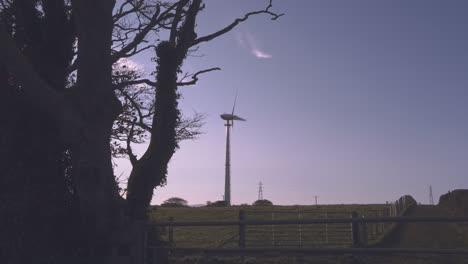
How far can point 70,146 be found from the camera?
9.88m

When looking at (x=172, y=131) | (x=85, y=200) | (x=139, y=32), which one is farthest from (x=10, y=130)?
(x=139, y=32)

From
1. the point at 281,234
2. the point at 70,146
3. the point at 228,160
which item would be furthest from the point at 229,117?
the point at 70,146

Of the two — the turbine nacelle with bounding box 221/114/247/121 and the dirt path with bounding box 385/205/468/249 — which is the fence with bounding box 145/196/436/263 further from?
the turbine nacelle with bounding box 221/114/247/121

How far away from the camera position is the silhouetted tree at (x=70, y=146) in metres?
9.66

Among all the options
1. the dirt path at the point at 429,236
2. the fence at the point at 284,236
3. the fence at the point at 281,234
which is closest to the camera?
the fence at the point at 281,234

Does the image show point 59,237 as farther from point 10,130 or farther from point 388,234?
point 388,234

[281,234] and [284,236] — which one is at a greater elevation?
[281,234]

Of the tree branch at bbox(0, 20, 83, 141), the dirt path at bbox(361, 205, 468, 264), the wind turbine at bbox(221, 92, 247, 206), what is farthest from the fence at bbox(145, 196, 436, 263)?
the wind turbine at bbox(221, 92, 247, 206)

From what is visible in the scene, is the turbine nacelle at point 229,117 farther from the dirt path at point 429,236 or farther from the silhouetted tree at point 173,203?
the dirt path at point 429,236

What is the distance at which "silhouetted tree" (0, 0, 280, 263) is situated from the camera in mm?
9664

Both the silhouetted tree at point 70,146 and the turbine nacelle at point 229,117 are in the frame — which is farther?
the turbine nacelle at point 229,117

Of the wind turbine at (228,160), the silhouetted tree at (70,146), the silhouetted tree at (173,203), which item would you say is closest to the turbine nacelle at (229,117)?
the wind turbine at (228,160)

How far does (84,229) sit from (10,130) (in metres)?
2.54

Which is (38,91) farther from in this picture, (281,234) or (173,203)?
(173,203)
